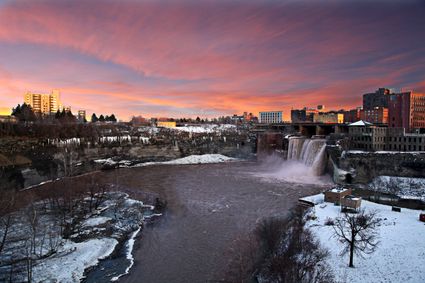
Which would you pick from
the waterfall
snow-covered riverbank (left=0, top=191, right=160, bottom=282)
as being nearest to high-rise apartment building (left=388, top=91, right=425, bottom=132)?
the waterfall

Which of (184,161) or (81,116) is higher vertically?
(81,116)

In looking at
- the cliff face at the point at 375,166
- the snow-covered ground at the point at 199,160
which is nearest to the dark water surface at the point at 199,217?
the cliff face at the point at 375,166

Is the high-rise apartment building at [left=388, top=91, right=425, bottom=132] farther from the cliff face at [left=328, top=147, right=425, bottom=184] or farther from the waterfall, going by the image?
the cliff face at [left=328, top=147, right=425, bottom=184]

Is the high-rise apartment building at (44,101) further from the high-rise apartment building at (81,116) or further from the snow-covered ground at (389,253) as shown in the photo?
the snow-covered ground at (389,253)

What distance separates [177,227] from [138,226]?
122 inches

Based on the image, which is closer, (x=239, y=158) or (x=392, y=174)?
(x=392, y=174)

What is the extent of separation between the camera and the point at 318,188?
1431 inches

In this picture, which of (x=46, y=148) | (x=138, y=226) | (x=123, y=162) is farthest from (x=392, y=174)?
(x=46, y=148)

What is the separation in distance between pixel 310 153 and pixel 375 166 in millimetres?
12404

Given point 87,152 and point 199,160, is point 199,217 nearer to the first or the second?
point 87,152

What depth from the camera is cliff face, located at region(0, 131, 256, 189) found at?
4303 cm

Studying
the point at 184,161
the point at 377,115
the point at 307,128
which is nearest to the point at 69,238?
the point at 184,161

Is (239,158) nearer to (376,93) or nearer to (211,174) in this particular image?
(211,174)

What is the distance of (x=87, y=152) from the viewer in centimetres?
6025
